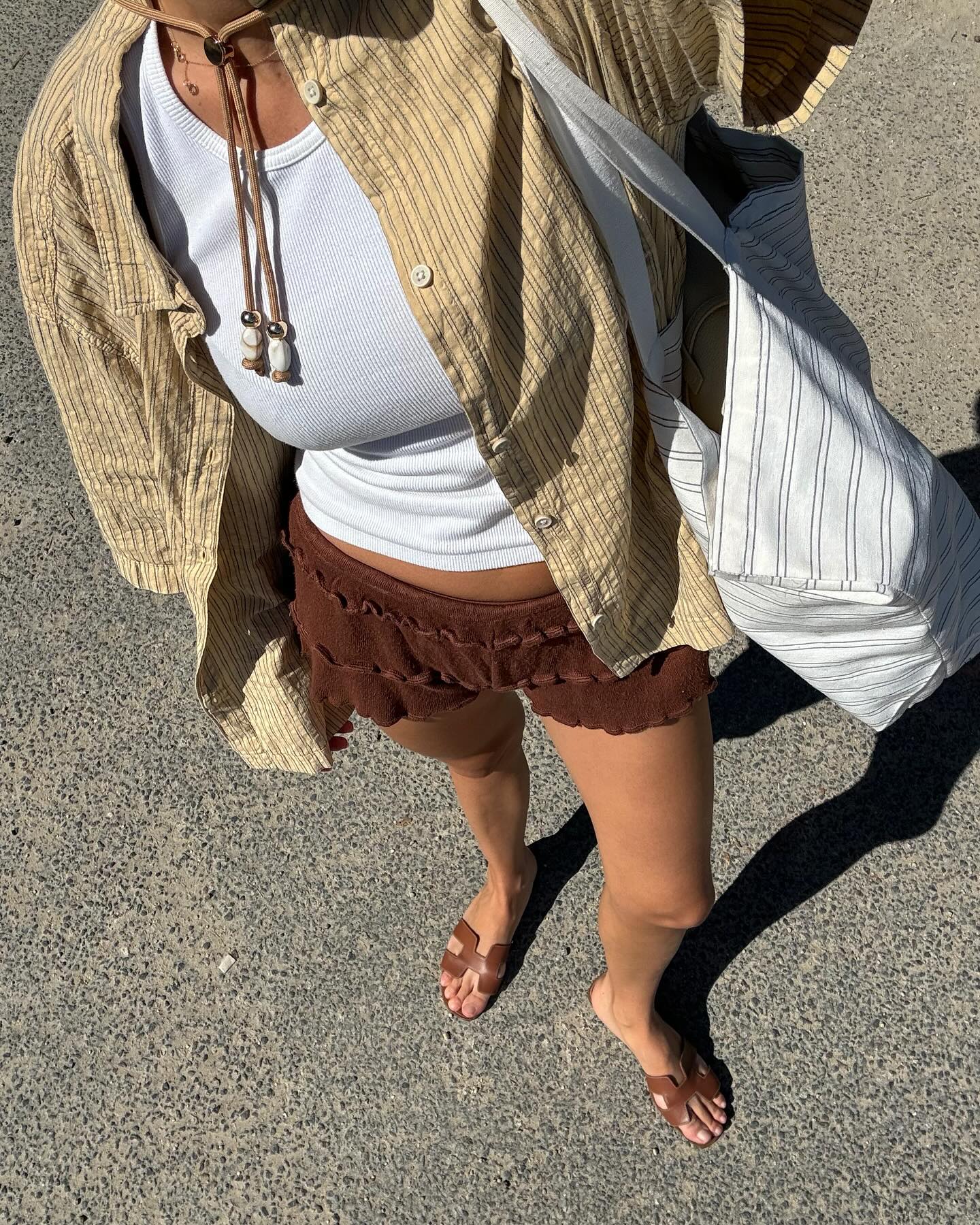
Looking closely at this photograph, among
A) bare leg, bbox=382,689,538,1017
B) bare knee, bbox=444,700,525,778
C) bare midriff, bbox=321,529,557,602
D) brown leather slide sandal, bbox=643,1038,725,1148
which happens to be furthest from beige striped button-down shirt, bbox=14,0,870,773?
brown leather slide sandal, bbox=643,1038,725,1148

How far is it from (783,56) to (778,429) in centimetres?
37

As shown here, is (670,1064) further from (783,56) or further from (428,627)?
(783,56)

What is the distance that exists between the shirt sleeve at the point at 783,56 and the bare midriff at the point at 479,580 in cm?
58

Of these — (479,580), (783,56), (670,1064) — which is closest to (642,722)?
(479,580)

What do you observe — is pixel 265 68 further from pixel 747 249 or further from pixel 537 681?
pixel 537 681

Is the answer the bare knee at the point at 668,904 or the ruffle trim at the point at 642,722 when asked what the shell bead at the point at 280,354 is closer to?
the ruffle trim at the point at 642,722

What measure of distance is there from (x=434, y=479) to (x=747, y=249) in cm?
44

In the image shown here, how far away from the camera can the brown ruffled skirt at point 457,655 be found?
1474 millimetres

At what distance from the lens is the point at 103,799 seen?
2.75 meters

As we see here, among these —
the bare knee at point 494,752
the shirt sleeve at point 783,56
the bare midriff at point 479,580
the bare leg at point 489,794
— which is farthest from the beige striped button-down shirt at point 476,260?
the bare knee at point 494,752

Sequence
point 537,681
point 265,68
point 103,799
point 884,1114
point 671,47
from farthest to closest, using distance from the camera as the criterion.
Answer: point 103,799
point 884,1114
point 537,681
point 265,68
point 671,47

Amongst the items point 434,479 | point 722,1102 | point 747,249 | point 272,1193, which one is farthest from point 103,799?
point 747,249

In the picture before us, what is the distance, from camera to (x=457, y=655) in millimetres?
1500

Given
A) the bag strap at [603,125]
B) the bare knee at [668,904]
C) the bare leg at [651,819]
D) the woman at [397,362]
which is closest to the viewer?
the bag strap at [603,125]
